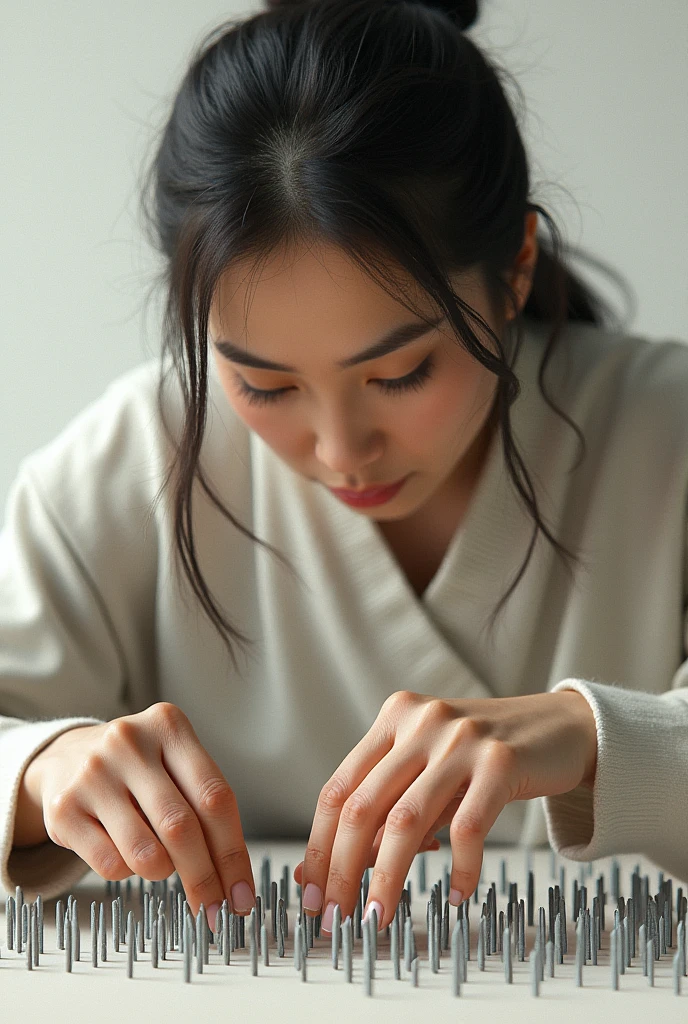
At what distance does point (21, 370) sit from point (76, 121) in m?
0.36

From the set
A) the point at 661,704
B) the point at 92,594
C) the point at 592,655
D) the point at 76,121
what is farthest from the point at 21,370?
the point at 661,704

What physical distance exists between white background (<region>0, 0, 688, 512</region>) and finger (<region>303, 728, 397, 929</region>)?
1013 millimetres

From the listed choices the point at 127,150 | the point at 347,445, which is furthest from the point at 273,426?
the point at 127,150

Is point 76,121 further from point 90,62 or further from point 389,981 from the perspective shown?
point 389,981

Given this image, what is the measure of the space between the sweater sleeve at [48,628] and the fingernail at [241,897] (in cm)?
27

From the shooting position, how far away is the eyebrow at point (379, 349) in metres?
0.76

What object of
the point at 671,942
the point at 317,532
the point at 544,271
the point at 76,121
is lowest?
the point at 671,942

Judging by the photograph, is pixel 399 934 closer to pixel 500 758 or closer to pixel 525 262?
pixel 500 758

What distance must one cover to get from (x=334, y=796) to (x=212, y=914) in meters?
0.10

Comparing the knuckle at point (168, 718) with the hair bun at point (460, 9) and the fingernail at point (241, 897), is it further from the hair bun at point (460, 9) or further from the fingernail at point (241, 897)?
the hair bun at point (460, 9)

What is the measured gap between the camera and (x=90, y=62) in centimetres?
159

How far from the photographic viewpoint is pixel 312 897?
2.19 ft

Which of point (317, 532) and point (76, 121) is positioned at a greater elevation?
point (76, 121)

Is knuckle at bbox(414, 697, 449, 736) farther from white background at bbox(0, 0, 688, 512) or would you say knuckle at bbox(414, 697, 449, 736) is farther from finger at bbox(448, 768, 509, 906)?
white background at bbox(0, 0, 688, 512)
